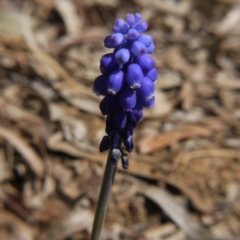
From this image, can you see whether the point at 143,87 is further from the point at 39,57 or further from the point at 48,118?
the point at 39,57

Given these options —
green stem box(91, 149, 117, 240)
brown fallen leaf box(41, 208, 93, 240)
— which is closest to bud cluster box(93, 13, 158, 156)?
green stem box(91, 149, 117, 240)

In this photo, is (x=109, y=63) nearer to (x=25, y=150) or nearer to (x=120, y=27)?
(x=120, y=27)

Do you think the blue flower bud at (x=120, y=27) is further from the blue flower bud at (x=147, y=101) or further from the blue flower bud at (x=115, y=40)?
the blue flower bud at (x=147, y=101)

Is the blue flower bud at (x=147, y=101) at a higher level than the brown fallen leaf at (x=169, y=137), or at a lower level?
lower

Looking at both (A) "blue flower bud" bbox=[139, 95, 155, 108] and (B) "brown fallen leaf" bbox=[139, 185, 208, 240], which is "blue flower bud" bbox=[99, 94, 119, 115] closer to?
(A) "blue flower bud" bbox=[139, 95, 155, 108]

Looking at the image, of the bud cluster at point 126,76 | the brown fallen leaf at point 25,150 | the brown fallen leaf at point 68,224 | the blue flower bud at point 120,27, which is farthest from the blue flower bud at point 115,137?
the brown fallen leaf at point 25,150
